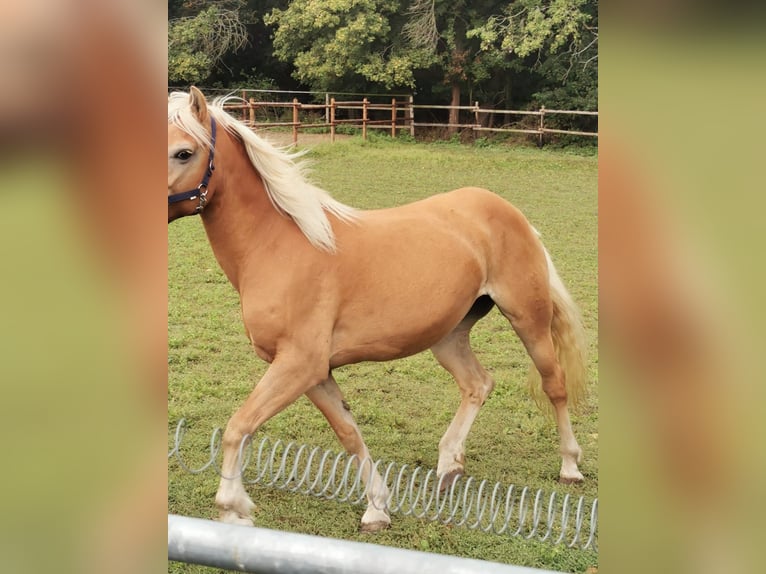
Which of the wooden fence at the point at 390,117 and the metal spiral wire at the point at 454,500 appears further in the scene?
the wooden fence at the point at 390,117

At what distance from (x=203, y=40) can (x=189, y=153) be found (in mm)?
19518

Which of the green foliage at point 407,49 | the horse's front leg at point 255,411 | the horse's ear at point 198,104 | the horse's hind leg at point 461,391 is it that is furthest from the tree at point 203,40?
the horse's front leg at point 255,411

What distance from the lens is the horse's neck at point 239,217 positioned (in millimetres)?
3426

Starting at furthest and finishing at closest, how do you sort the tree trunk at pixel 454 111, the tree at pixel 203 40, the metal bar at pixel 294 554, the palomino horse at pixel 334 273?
the tree at pixel 203 40 < the tree trunk at pixel 454 111 < the palomino horse at pixel 334 273 < the metal bar at pixel 294 554

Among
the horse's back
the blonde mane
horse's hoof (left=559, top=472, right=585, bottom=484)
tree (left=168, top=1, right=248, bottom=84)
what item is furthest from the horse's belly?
tree (left=168, top=1, right=248, bottom=84)

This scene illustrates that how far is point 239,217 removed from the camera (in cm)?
345

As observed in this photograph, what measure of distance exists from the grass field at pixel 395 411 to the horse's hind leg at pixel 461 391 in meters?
0.19

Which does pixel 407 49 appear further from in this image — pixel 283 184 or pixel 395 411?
pixel 283 184

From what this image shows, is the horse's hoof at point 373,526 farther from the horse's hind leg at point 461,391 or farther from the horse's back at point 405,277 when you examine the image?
the horse's back at point 405,277

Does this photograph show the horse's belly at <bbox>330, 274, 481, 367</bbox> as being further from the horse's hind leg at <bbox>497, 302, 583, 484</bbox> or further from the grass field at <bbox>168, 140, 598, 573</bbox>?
the grass field at <bbox>168, 140, 598, 573</bbox>
